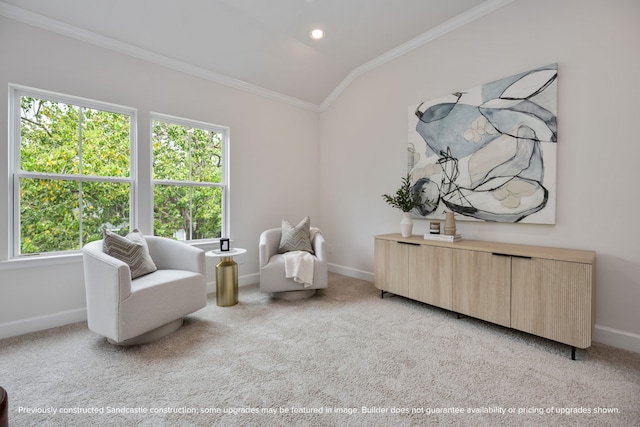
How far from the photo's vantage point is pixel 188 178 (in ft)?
11.5

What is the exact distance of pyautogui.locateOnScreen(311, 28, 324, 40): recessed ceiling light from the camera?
324cm

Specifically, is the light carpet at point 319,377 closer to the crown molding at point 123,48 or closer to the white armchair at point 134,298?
the white armchair at point 134,298

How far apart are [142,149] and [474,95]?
140 inches

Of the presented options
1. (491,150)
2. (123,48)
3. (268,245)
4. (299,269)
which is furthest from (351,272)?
(123,48)

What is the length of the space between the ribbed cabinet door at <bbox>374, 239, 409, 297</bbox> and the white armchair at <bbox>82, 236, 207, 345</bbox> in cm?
190

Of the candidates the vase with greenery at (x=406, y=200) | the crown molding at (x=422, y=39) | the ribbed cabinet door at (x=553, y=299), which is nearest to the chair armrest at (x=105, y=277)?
the vase with greenery at (x=406, y=200)

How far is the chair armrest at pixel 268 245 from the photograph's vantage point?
327cm

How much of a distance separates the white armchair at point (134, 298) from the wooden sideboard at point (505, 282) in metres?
2.09

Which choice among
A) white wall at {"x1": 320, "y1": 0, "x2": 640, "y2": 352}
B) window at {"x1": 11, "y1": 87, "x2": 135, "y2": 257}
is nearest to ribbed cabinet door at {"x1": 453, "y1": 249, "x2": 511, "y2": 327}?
white wall at {"x1": 320, "y1": 0, "x2": 640, "y2": 352}

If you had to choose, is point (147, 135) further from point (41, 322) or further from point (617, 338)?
point (617, 338)

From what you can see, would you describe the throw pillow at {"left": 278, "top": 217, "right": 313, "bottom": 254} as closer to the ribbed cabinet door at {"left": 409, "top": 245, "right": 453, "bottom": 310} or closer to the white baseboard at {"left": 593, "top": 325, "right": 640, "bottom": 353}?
the ribbed cabinet door at {"left": 409, "top": 245, "right": 453, "bottom": 310}

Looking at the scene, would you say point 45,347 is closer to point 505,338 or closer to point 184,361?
point 184,361

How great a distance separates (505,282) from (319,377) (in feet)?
5.53

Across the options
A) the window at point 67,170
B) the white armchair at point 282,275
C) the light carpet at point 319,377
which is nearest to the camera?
the light carpet at point 319,377
